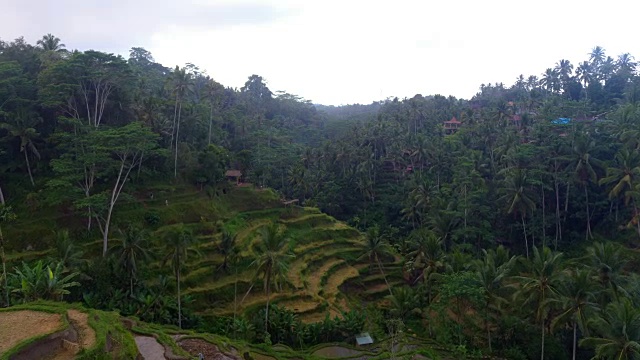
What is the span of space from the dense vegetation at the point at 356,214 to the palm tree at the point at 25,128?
163 mm

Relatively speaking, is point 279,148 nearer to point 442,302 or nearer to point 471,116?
point 471,116

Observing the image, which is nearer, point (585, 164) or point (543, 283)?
point (543, 283)

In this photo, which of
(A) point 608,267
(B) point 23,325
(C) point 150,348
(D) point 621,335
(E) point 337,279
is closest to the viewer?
(B) point 23,325

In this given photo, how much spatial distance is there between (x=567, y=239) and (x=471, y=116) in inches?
1111

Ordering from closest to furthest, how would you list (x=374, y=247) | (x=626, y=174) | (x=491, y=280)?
(x=491, y=280) < (x=626, y=174) < (x=374, y=247)

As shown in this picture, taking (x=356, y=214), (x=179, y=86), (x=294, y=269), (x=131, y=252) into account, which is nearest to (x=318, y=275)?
(x=294, y=269)

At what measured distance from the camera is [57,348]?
1434cm

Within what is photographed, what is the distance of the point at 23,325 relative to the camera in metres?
15.3

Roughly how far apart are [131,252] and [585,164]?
3932 centimetres

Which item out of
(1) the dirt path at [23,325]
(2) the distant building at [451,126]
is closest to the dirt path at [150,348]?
(1) the dirt path at [23,325]

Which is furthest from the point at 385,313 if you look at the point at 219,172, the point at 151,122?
the point at 151,122

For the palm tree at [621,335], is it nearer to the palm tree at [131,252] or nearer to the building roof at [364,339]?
the building roof at [364,339]

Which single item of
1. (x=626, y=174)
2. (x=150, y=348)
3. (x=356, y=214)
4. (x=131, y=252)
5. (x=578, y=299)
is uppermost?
(x=626, y=174)

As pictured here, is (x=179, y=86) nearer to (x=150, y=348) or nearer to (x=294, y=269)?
(x=294, y=269)
